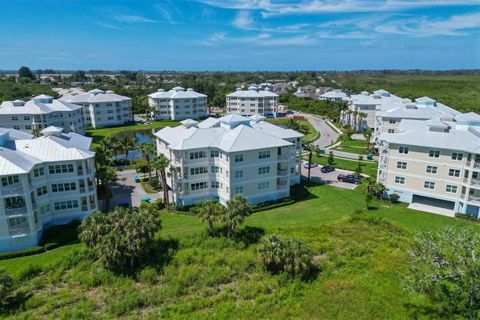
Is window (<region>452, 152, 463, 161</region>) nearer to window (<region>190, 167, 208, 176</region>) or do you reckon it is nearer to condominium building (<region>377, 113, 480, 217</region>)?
condominium building (<region>377, 113, 480, 217</region>)

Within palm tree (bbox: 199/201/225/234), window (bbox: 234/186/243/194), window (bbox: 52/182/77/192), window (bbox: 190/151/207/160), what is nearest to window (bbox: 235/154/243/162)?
window (bbox: 234/186/243/194)

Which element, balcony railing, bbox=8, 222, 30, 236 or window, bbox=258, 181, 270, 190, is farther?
window, bbox=258, 181, 270, 190

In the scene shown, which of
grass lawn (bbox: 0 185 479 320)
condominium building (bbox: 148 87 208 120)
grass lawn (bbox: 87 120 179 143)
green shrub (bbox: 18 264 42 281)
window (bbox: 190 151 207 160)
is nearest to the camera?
grass lawn (bbox: 0 185 479 320)

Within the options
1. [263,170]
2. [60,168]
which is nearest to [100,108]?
[60,168]

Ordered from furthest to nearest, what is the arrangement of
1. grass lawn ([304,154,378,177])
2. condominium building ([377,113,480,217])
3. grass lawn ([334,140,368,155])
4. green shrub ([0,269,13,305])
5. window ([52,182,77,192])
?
grass lawn ([334,140,368,155])
grass lawn ([304,154,378,177])
condominium building ([377,113,480,217])
window ([52,182,77,192])
green shrub ([0,269,13,305])

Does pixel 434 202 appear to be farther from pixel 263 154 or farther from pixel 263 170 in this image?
pixel 263 154

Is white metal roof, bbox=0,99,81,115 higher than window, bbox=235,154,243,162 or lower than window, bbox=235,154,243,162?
higher

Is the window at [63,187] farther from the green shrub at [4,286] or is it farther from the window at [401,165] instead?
the window at [401,165]

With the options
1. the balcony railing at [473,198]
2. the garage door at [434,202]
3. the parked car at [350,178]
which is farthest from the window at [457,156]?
the parked car at [350,178]
